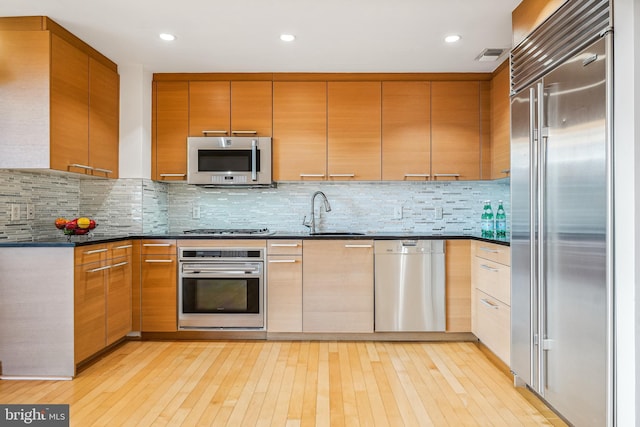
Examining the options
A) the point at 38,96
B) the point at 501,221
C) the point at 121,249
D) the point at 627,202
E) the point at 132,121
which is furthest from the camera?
the point at 501,221

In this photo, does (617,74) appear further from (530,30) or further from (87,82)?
(87,82)

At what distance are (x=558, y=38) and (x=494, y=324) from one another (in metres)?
1.87

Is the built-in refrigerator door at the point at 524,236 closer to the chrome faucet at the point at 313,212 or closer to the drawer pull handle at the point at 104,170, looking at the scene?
the chrome faucet at the point at 313,212

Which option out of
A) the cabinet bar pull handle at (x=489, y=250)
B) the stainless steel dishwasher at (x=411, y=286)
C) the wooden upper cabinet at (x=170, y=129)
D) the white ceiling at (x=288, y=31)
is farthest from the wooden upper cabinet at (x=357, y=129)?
the wooden upper cabinet at (x=170, y=129)

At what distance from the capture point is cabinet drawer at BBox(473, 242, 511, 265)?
2.79 metres

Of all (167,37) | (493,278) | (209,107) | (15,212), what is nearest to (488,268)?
(493,278)

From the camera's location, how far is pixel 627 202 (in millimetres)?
1621

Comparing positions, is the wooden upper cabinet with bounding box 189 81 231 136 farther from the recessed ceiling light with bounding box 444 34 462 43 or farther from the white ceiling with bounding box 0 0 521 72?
the recessed ceiling light with bounding box 444 34 462 43

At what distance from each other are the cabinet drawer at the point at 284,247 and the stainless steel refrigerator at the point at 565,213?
5.51 feet

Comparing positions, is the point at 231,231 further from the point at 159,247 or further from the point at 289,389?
the point at 289,389

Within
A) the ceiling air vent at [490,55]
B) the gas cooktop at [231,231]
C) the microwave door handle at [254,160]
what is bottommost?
the gas cooktop at [231,231]

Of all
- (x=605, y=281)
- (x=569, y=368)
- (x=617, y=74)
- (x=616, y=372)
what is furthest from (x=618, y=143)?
(x=569, y=368)

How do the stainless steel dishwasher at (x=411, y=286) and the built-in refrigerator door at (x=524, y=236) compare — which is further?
the stainless steel dishwasher at (x=411, y=286)

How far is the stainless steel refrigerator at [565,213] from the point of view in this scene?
1.74m
